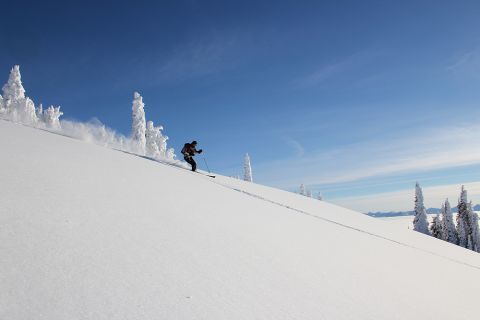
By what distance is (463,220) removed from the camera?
77.6 m

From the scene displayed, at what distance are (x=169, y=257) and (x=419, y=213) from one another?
78497 mm

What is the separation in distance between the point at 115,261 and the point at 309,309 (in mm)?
3206

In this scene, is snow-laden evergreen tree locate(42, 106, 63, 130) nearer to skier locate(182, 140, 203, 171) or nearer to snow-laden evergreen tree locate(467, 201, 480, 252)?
skier locate(182, 140, 203, 171)

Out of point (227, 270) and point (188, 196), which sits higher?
point (188, 196)

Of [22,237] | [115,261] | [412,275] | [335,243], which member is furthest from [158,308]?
[412,275]

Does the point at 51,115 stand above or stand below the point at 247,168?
above

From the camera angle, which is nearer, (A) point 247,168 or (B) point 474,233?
(B) point 474,233

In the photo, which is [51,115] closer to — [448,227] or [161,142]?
[161,142]

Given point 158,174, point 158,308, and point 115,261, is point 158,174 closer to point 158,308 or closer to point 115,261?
point 115,261

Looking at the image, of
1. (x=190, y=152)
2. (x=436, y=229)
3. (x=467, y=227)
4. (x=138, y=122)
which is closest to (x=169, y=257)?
(x=190, y=152)

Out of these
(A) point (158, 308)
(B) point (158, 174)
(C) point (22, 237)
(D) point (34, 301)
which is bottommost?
(A) point (158, 308)

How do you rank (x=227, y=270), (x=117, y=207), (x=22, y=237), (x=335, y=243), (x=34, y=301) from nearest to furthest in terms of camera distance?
(x=34, y=301) → (x=22, y=237) → (x=227, y=270) → (x=117, y=207) → (x=335, y=243)

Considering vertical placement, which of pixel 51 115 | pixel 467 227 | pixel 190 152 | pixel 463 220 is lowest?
pixel 467 227

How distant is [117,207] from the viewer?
326 inches
